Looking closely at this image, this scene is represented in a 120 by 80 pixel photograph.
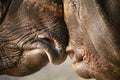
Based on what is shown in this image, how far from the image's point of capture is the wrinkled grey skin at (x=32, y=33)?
887 millimetres

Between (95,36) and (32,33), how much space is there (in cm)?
31

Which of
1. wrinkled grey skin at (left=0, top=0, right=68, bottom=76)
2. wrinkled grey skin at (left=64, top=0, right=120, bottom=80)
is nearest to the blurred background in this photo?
wrinkled grey skin at (left=0, top=0, right=68, bottom=76)

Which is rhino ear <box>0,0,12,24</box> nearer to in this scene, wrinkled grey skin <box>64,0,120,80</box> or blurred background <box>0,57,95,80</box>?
wrinkled grey skin <box>64,0,120,80</box>

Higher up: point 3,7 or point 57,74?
point 3,7

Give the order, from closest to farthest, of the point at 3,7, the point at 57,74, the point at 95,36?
1. the point at 95,36
2. the point at 3,7
3. the point at 57,74

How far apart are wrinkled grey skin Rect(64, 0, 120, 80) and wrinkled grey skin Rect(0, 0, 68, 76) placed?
0.07 metres

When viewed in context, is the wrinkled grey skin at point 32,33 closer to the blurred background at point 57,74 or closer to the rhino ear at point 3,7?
the rhino ear at point 3,7

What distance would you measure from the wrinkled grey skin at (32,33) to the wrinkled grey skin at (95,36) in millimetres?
66

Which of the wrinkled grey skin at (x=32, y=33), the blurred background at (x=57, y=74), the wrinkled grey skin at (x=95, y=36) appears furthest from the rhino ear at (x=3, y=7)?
the blurred background at (x=57, y=74)

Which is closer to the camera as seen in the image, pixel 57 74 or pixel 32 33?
pixel 32 33

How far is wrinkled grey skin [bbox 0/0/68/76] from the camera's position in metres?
0.89

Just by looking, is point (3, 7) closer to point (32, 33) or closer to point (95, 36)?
point (32, 33)

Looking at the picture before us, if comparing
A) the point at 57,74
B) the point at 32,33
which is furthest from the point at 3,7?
the point at 57,74

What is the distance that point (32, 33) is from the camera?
0.93 meters
